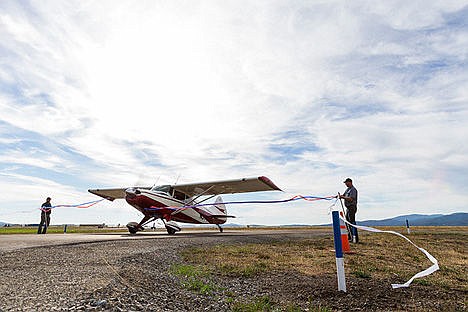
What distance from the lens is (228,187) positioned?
64.9ft

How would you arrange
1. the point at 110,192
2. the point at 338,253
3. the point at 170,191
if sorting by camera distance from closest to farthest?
the point at 338,253 → the point at 170,191 → the point at 110,192

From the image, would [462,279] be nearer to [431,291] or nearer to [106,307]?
[431,291]

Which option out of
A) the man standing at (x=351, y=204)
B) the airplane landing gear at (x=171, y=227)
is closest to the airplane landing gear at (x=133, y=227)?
the airplane landing gear at (x=171, y=227)

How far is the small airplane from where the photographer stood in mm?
16188

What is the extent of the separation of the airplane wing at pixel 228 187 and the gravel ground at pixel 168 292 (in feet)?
42.8

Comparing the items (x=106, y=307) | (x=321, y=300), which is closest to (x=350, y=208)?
(x=321, y=300)

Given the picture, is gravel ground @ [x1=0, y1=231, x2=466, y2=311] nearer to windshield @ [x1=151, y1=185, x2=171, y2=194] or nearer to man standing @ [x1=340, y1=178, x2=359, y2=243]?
man standing @ [x1=340, y1=178, x2=359, y2=243]

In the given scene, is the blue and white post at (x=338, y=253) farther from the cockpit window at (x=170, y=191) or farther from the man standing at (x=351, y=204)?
the cockpit window at (x=170, y=191)

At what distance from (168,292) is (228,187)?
52.5ft

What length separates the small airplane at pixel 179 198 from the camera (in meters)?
16.2

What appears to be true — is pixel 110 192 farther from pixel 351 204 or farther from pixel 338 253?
pixel 338 253

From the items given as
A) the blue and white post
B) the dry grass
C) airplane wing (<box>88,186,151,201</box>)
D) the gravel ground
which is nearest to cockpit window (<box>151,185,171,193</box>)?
airplane wing (<box>88,186,151,201</box>)

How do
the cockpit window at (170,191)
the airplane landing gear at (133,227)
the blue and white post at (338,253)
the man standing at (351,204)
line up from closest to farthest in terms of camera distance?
the blue and white post at (338,253) < the man standing at (351,204) < the airplane landing gear at (133,227) < the cockpit window at (170,191)

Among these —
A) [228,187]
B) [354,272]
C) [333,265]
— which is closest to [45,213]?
[228,187]
